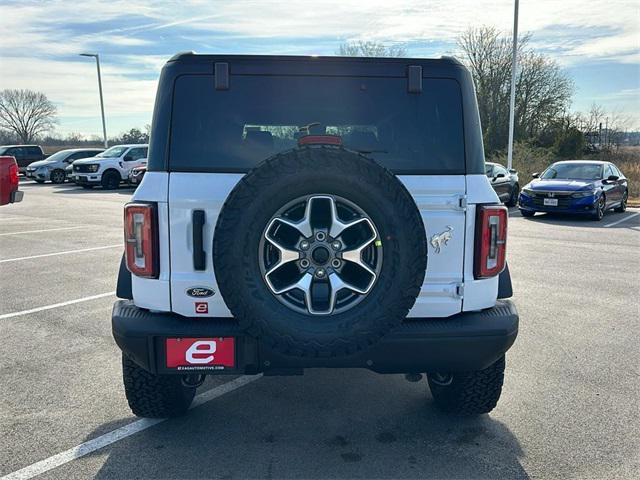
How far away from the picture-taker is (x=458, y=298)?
2904mm

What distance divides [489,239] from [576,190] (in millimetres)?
11659

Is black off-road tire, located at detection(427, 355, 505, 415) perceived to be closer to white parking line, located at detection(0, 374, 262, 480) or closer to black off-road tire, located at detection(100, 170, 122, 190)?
white parking line, located at detection(0, 374, 262, 480)

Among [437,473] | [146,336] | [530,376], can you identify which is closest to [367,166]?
[146,336]

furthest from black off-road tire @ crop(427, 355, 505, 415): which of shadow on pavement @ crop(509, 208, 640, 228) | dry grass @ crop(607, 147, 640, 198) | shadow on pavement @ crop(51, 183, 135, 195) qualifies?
dry grass @ crop(607, 147, 640, 198)

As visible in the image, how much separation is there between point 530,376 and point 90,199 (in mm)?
17449

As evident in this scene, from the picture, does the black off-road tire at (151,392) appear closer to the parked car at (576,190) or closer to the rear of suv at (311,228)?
the rear of suv at (311,228)

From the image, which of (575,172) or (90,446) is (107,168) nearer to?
(575,172)

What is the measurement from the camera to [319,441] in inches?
124

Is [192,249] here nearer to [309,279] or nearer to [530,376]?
[309,279]

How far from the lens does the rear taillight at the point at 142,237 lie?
2.79 m

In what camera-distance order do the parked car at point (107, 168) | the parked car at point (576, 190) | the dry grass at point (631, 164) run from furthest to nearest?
the parked car at point (107, 168)
the dry grass at point (631, 164)
the parked car at point (576, 190)

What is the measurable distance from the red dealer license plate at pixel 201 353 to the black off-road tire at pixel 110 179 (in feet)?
71.1

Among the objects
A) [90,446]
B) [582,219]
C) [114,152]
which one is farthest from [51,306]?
[114,152]

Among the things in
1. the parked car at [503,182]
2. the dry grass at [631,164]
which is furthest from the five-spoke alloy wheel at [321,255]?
the dry grass at [631,164]
